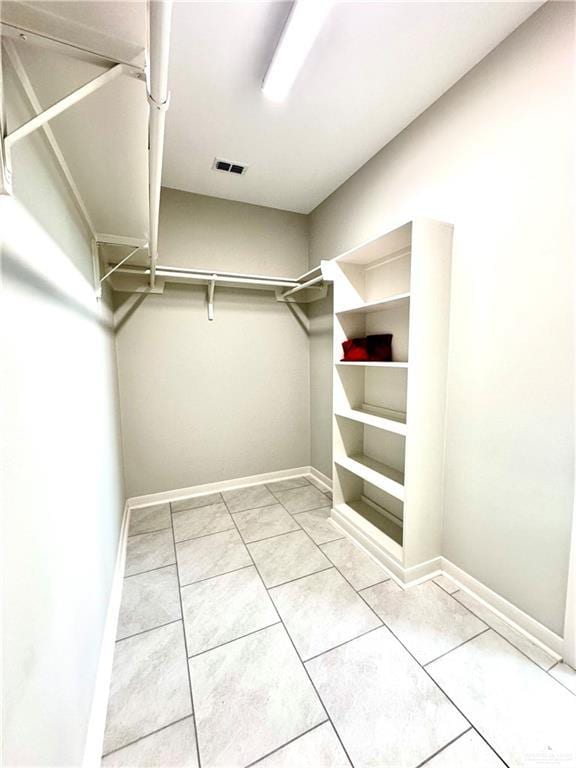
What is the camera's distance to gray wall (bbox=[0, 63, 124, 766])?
590 millimetres

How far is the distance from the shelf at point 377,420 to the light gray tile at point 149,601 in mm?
1486

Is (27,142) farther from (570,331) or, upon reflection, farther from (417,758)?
(417,758)

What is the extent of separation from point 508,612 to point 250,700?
126 cm

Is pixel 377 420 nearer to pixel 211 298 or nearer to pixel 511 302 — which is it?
pixel 511 302

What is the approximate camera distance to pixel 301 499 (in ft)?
8.96

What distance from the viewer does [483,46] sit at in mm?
1399

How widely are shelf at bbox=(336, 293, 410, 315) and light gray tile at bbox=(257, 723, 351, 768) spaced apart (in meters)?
1.86

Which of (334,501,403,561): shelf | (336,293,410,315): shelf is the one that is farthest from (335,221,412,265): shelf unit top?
(334,501,403,561): shelf

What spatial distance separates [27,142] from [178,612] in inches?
77.4

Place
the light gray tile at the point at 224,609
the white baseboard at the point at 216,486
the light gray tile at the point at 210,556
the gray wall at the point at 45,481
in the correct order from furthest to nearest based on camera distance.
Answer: the white baseboard at the point at 216,486 → the light gray tile at the point at 210,556 → the light gray tile at the point at 224,609 → the gray wall at the point at 45,481

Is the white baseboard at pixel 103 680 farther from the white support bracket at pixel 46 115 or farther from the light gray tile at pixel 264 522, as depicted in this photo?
the white support bracket at pixel 46 115

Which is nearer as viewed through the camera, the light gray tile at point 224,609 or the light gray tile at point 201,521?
the light gray tile at point 224,609

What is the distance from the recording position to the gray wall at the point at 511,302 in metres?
1.24

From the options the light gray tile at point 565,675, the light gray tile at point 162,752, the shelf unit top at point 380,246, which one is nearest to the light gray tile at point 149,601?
the light gray tile at point 162,752
